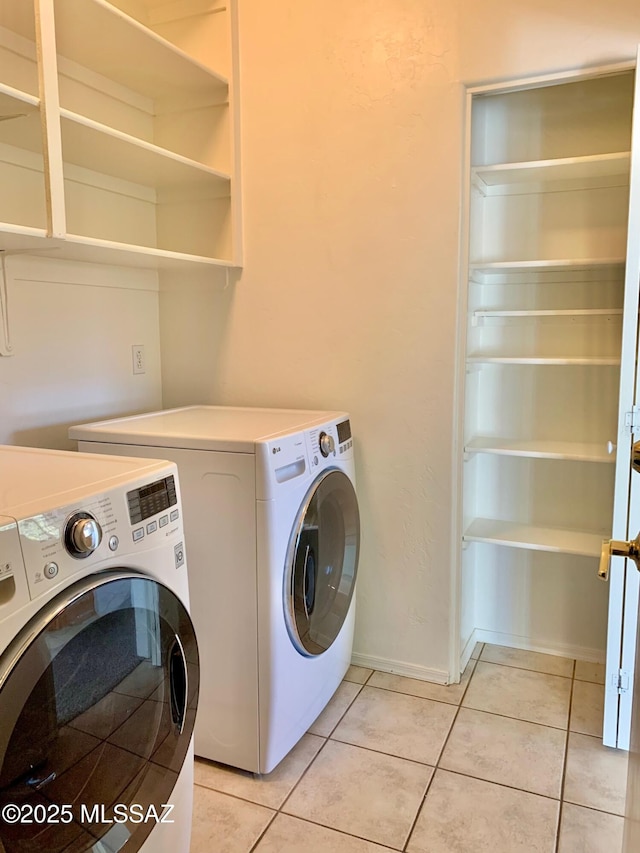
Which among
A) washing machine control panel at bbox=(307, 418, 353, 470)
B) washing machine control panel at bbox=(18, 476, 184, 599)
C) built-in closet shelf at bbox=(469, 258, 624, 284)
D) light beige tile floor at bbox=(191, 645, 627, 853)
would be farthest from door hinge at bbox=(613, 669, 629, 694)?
washing machine control panel at bbox=(18, 476, 184, 599)

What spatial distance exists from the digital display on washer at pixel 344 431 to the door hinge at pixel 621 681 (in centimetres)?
107

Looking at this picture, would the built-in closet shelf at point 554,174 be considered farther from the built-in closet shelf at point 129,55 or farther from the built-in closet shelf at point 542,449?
the built-in closet shelf at point 129,55

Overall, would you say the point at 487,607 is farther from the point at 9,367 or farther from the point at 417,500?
the point at 9,367

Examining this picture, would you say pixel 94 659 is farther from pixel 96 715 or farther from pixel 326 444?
pixel 326 444

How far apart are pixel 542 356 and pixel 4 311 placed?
1.79 m

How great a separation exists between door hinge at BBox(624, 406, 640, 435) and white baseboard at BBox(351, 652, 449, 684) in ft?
3.51

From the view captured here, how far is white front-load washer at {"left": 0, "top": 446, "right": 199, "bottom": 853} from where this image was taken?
946 mm

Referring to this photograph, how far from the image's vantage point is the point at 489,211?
234 centimetres

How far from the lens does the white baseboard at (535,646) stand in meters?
2.39

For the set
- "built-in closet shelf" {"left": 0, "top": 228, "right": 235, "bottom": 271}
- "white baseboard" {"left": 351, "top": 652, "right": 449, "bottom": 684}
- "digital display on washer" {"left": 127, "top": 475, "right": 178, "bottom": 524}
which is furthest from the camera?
"white baseboard" {"left": 351, "top": 652, "right": 449, "bottom": 684}

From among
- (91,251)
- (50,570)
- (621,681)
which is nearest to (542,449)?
(621,681)

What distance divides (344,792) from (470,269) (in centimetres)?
164

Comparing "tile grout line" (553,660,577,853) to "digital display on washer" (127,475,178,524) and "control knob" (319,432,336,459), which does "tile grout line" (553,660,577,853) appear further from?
"digital display on washer" (127,475,178,524)

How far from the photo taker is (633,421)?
5.77ft
